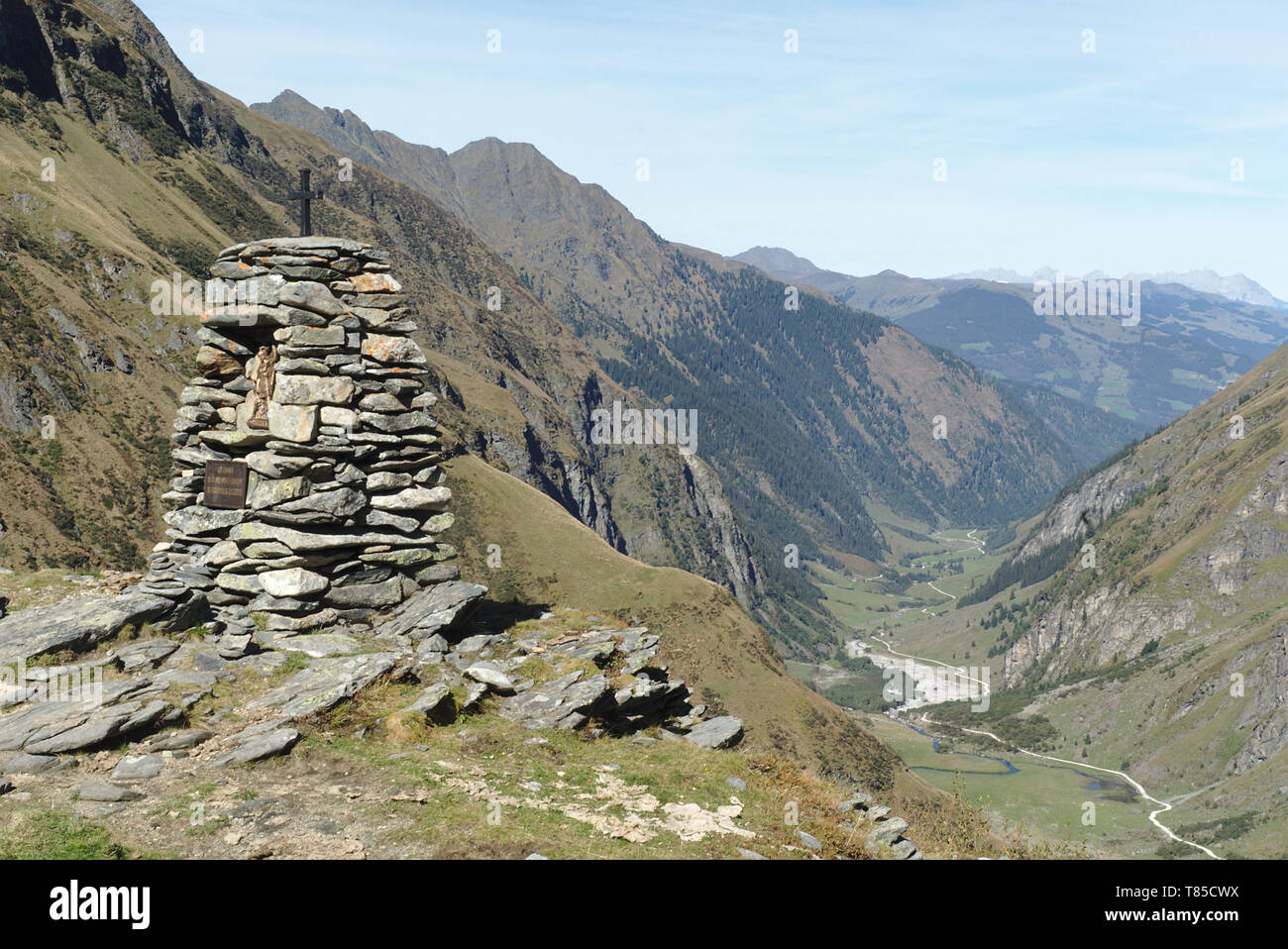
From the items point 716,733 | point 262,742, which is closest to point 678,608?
point 716,733

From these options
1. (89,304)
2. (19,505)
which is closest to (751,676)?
(19,505)

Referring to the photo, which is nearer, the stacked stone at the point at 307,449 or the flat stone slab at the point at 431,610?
the stacked stone at the point at 307,449

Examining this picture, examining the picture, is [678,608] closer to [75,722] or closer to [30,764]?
[75,722]

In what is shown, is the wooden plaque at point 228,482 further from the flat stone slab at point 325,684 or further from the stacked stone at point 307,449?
the flat stone slab at point 325,684

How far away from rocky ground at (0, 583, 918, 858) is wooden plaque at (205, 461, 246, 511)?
416 centimetres

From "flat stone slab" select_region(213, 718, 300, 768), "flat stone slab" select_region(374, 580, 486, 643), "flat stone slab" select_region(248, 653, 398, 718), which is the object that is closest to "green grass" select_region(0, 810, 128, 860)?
"flat stone slab" select_region(213, 718, 300, 768)

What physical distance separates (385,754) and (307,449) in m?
11.0

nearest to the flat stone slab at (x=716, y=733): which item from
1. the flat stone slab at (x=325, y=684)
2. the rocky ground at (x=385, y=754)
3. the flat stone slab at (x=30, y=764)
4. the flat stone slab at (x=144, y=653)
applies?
the rocky ground at (x=385, y=754)

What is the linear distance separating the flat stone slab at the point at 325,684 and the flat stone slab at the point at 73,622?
5291mm

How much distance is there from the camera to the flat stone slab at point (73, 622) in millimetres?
24188

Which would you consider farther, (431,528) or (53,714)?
(431,528)
